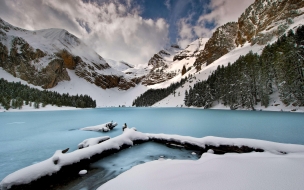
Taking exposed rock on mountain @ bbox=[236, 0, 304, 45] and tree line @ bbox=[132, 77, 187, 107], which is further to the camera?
tree line @ bbox=[132, 77, 187, 107]

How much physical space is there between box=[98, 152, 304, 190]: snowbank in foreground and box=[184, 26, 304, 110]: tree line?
43.0 m

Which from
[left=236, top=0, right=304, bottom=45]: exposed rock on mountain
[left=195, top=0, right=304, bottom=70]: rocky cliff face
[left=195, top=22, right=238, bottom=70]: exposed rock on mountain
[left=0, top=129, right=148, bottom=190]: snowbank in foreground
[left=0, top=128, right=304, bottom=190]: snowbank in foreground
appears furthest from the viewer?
[left=195, top=22, right=238, bottom=70]: exposed rock on mountain

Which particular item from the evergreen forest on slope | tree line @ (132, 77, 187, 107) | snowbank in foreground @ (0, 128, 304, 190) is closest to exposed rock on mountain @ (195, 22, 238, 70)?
tree line @ (132, 77, 187, 107)

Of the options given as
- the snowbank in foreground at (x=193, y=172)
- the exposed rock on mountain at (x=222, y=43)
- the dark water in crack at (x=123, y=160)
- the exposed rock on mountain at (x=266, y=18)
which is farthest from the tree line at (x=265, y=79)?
the exposed rock on mountain at (x=222, y=43)

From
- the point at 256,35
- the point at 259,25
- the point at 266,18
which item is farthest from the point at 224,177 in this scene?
the point at 259,25

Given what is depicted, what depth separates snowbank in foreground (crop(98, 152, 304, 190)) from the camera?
3.19 meters

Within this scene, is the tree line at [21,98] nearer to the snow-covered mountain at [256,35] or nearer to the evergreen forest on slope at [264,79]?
the snow-covered mountain at [256,35]

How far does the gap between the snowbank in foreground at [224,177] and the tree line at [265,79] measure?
4303cm

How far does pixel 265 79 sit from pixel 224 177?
56765 millimetres

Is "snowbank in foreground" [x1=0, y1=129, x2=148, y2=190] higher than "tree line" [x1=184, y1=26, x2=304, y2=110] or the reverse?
the reverse

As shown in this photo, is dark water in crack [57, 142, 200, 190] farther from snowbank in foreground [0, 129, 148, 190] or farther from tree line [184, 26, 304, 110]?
tree line [184, 26, 304, 110]

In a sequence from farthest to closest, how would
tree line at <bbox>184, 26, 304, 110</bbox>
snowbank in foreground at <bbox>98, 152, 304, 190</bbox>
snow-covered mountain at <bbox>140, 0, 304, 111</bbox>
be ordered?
snow-covered mountain at <bbox>140, 0, 304, 111</bbox> → tree line at <bbox>184, 26, 304, 110</bbox> → snowbank in foreground at <bbox>98, 152, 304, 190</bbox>

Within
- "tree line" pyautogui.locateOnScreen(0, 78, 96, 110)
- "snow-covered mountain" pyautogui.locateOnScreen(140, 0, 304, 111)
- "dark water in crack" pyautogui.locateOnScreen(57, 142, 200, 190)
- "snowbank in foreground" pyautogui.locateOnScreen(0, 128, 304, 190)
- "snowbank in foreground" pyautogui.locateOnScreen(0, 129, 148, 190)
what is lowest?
"dark water in crack" pyautogui.locateOnScreen(57, 142, 200, 190)

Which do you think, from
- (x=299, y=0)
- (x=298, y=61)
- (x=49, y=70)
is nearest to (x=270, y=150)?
(x=298, y=61)
